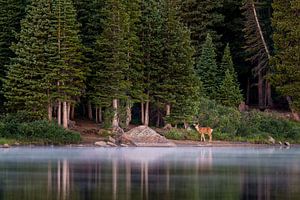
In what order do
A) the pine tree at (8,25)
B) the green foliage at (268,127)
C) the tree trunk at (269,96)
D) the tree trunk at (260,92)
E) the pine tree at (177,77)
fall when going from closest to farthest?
the pine tree at (8,25)
the pine tree at (177,77)
the green foliage at (268,127)
the tree trunk at (260,92)
the tree trunk at (269,96)

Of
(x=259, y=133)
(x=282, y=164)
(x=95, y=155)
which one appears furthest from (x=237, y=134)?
(x=282, y=164)

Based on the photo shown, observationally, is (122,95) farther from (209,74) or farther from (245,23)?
(245,23)

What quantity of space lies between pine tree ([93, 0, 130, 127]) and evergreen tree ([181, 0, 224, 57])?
13.9 m

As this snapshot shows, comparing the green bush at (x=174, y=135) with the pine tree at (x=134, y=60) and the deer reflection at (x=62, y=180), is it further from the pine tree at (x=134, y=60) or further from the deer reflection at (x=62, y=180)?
the deer reflection at (x=62, y=180)

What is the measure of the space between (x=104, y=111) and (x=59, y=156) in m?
17.4

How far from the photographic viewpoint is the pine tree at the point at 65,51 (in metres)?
57.5

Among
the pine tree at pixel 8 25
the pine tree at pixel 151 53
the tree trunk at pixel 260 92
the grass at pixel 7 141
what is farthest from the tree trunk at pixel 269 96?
the grass at pixel 7 141

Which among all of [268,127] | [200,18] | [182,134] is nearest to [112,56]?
[182,134]

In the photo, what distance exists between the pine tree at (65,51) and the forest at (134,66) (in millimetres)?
70

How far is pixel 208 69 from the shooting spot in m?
69.4

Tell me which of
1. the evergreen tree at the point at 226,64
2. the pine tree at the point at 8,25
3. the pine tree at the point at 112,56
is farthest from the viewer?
the evergreen tree at the point at 226,64

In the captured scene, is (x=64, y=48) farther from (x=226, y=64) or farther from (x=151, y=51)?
(x=226, y=64)

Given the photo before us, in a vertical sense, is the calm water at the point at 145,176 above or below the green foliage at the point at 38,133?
below

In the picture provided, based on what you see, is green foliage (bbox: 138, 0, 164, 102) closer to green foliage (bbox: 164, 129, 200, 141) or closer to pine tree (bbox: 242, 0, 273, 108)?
green foliage (bbox: 164, 129, 200, 141)
